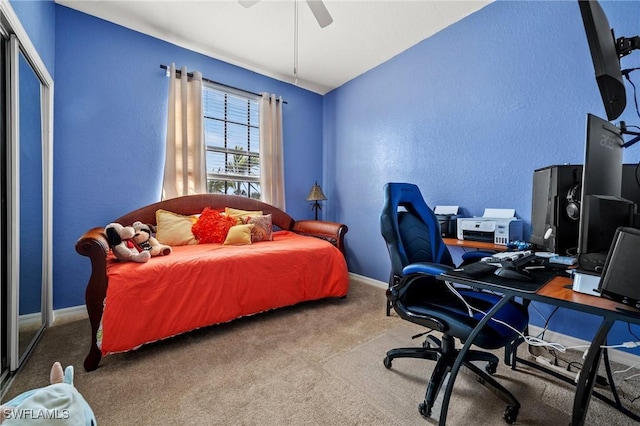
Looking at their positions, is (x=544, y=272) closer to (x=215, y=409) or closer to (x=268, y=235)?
(x=215, y=409)

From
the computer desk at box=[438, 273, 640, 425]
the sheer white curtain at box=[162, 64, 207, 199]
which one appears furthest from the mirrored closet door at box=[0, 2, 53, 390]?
the computer desk at box=[438, 273, 640, 425]

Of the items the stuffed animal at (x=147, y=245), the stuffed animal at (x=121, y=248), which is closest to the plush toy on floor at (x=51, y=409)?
the stuffed animal at (x=121, y=248)

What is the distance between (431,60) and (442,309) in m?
2.58

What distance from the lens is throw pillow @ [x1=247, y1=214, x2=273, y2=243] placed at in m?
2.83

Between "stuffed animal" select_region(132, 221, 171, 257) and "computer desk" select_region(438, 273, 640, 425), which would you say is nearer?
"computer desk" select_region(438, 273, 640, 425)

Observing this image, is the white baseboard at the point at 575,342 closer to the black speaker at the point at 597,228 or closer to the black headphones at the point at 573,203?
the black headphones at the point at 573,203

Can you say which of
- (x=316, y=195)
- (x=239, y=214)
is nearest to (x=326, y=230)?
(x=316, y=195)

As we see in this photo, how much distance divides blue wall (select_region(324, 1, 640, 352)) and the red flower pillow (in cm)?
169

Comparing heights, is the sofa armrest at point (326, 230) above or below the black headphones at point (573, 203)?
below

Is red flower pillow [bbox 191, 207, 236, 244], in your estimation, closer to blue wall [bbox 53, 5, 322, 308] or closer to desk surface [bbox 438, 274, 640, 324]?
blue wall [bbox 53, 5, 322, 308]

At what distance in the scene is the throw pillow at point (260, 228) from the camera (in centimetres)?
283

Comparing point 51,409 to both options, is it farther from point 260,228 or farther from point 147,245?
Result: point 260,228

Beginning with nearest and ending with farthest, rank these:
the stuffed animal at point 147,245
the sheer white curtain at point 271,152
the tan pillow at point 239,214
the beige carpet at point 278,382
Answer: the beige carpet at point 278,382 < the stuffed animal at point 147,245 < the tan pillow at point 239,214 < the sheer white curtain at point 271,152

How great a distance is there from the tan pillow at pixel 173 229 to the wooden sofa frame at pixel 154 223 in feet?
0.38
